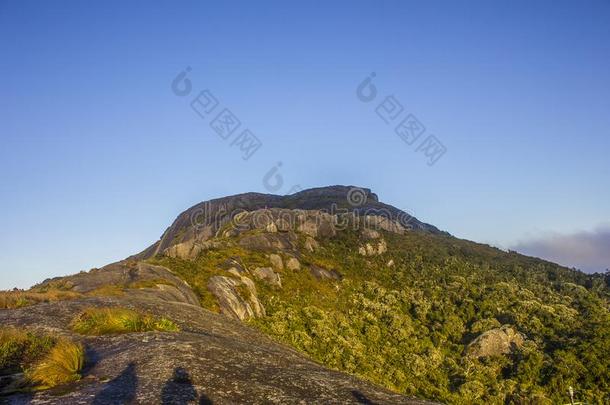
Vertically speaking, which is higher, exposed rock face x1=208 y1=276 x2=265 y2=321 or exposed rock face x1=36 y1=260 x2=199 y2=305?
exposed rock face x1=36 y1=260 x2=199 y2=305

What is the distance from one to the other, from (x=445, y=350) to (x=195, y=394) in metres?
70.0

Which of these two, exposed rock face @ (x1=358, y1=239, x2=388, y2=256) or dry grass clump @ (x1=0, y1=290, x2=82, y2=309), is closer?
dry grass clump @ (x1=0, y1=290, x2=82, y2=309)

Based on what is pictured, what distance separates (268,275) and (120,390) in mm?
59939

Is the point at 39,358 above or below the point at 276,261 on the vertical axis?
above

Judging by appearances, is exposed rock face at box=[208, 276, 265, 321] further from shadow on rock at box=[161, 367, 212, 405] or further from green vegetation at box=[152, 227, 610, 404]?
shadow on rock at box=[161, 367, 212, 405]

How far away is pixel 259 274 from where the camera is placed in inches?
2672

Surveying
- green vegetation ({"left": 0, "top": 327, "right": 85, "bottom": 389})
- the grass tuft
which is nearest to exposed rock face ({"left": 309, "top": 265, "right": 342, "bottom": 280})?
green vegetation ({"left": 0, "top": 327, "right": 85, "bottom": 389})

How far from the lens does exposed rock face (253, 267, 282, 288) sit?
222 feet

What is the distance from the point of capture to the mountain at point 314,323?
10.8 metres

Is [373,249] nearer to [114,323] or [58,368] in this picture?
[114,323]

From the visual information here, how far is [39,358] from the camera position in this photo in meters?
11.6

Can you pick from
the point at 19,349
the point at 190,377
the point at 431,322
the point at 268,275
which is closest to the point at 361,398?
the point at 190,377

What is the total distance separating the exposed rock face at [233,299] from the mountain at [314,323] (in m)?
0.25

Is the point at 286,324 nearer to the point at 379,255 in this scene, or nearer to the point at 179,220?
the point at 379,255
